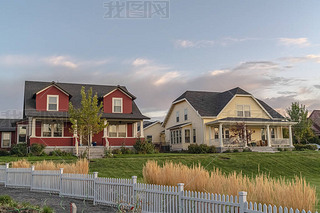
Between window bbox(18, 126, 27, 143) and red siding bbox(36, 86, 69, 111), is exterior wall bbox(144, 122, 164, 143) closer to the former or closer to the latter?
window bbox(18, 126, 27, 143)

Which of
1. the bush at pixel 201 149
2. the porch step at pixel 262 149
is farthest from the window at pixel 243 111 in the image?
the bush at pixel 201 149

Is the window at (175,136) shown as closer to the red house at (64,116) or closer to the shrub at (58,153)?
the red house at (64,116)

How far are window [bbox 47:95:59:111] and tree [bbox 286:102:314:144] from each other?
3467 cm

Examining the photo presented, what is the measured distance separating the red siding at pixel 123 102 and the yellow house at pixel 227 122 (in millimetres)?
7394

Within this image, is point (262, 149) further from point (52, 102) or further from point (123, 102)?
point (52, 102)

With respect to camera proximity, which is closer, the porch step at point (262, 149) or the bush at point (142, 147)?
the bush at point (142, 147)

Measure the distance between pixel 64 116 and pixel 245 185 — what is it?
23.3 metres

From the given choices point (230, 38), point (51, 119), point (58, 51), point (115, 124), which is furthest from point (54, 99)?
point (230, 38)

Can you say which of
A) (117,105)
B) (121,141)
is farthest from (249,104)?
(121,141)

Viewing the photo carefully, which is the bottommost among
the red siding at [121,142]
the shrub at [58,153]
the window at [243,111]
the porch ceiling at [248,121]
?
the shrub at [58,153]

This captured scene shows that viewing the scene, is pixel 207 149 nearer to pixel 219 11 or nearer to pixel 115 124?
pixel 115 124

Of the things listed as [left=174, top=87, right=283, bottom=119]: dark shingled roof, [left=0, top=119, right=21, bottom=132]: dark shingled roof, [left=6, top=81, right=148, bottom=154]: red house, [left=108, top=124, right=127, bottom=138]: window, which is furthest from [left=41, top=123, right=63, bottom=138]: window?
[left=174, top=87, right=283, bottom=119]: dark shingled roof

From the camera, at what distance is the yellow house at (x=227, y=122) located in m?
33.8

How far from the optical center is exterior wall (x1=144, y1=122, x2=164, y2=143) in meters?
47.6
